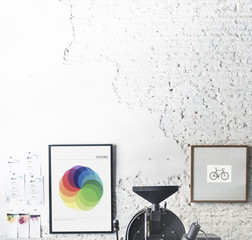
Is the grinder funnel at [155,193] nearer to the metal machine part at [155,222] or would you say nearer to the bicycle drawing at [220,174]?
the metal machine part at [155,222]

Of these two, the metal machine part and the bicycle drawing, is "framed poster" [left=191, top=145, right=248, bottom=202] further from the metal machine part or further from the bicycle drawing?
the metal machine part

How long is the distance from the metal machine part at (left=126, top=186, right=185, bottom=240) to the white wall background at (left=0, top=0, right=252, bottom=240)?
1.51 feet

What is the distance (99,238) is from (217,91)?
1102 mm

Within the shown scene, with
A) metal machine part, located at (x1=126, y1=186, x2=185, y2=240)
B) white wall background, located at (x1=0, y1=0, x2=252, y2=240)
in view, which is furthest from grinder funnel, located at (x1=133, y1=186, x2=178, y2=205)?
white wall background, located at (x1=0, y1=0, x2=252, y2=240)

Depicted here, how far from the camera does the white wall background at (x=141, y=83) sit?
212 cm

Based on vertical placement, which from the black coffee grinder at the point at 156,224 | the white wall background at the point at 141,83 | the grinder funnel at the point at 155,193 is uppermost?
the white wall background at the point at 141,83

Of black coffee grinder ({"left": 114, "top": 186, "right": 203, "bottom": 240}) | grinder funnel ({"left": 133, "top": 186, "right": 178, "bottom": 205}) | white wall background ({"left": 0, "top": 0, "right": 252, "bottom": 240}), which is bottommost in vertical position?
black coffee grinder ({"left": 114, "top": 186, "right": 203, "bottom": 240})

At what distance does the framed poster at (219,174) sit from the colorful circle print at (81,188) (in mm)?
561

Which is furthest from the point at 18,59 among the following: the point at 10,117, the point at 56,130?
the point at 56,130

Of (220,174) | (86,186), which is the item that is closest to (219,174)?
(220,174)

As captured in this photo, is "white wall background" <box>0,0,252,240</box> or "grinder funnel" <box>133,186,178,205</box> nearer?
"grinder funnel" <box>133,186,178,205</box>

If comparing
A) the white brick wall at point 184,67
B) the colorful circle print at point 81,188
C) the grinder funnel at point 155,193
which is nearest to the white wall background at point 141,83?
the white brick wall at point 184,67

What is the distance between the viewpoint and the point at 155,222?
1644 mm

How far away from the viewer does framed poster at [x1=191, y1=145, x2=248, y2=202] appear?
2105mm
